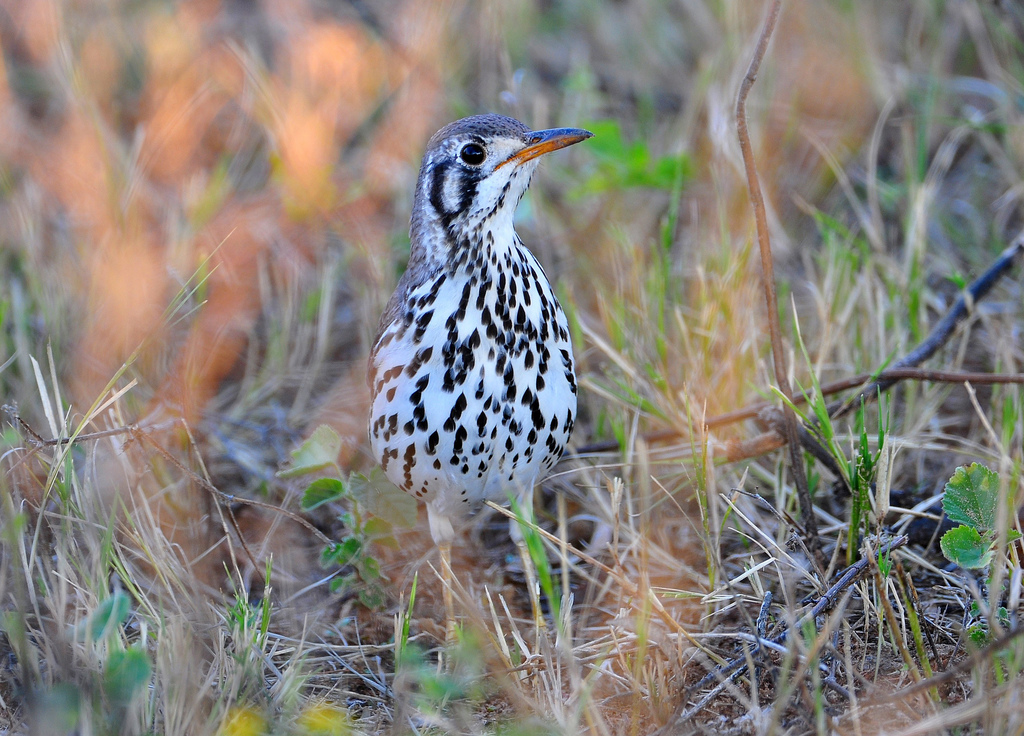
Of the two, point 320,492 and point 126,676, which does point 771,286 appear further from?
point 126,676

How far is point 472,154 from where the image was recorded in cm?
375

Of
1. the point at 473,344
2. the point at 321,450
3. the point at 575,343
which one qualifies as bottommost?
the point at 321,450

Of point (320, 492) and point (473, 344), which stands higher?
point (473, 344)

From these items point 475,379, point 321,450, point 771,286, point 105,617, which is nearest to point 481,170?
point 475,379

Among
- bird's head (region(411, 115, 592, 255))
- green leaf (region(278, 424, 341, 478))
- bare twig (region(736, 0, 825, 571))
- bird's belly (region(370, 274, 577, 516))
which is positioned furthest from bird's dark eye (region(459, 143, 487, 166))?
green leaf (region(278, 424, 341, 478))

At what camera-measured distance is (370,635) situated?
402 cm

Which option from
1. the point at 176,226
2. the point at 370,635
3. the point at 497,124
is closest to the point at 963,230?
the point at 497,124

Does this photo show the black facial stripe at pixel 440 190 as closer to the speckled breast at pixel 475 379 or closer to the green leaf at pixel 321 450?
the speckled breast at pixel 475 379

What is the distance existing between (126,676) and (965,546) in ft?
7.76

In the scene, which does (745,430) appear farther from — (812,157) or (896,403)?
(812,157)

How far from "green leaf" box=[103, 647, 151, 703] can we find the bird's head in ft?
5.57

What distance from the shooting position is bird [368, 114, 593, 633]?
3592 mm

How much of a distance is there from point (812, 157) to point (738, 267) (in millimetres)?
1963

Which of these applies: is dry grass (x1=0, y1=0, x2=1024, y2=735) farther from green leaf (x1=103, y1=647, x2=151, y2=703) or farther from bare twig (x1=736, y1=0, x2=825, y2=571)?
bare twig (x1=736, y1=0, x2=825, y2=571)
